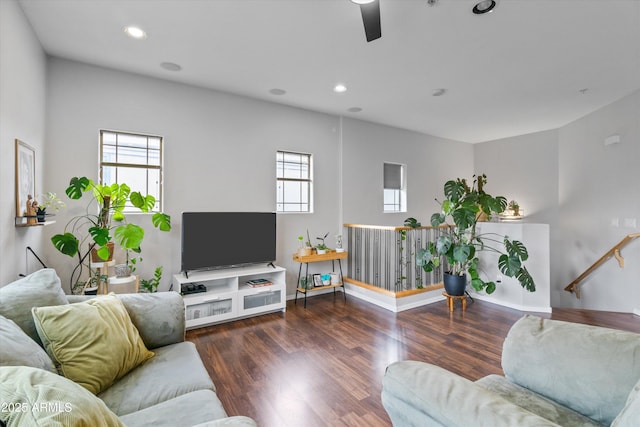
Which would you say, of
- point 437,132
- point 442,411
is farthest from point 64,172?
point 437,132

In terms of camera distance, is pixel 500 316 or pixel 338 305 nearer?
pixel 500 316

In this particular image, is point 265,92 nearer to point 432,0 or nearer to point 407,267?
point 432,0

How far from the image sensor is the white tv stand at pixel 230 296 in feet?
11.8

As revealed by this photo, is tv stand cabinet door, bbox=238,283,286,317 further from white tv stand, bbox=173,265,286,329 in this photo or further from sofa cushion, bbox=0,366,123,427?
sofa cushion, bbox=0,366,123,427

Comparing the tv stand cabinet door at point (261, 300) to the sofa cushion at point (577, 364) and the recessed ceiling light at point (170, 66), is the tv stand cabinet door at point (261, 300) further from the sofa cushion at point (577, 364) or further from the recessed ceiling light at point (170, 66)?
the sofa cushion at point (577, 364)

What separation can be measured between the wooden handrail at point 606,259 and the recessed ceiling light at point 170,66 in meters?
6.17

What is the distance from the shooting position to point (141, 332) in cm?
194

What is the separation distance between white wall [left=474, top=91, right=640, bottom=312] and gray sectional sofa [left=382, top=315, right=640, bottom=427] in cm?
422

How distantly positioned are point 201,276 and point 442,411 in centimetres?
330

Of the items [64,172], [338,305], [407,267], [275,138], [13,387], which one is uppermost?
[275,138]

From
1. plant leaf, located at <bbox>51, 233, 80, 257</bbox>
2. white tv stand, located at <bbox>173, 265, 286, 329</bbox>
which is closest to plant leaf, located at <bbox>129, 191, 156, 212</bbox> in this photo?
plant leaf, located at <bbox>51, 233, 80, 257</bbox>

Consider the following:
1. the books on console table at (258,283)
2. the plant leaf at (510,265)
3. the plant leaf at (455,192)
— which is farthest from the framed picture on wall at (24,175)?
the plant leaf at (510,265)

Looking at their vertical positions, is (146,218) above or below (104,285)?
above

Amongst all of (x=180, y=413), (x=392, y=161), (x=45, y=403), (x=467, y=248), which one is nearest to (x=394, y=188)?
(x=392, y=161)
